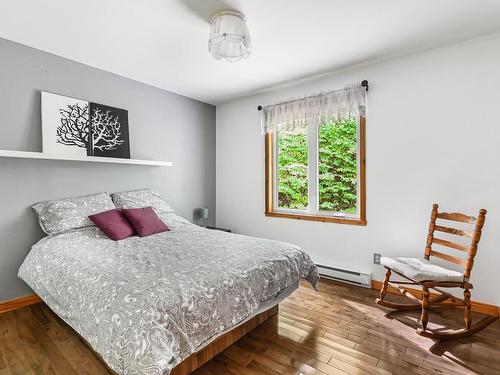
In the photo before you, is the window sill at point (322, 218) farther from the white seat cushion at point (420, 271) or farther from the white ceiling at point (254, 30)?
the white ceiling at point (254, 30)

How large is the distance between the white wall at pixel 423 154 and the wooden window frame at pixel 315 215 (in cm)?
7

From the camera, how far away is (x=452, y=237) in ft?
8.30

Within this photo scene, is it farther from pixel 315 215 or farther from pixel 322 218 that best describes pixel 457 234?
pixel 315 215

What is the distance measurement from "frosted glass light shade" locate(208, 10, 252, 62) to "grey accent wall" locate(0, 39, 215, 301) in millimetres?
1105

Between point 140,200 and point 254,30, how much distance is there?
2.26 metres

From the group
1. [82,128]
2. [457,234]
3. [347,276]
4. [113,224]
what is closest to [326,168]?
[347,276]

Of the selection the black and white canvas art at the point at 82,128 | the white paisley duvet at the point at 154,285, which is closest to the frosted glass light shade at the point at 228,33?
the white paisley duvet at the point at 154,285

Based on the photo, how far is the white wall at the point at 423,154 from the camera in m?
2.38

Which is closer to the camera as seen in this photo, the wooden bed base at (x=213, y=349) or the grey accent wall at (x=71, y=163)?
the wooden bed base at (x=213, y=349)

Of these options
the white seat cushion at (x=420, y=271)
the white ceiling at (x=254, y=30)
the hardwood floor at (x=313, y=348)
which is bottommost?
the hardwood floor at (x=313, y=348)

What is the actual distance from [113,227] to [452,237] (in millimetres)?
3298

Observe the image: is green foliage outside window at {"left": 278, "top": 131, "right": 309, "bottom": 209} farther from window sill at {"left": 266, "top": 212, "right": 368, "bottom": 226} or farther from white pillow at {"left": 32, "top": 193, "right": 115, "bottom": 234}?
white pillow at {"left": 32, "top": 193, "right": 115, "bottom": 234}

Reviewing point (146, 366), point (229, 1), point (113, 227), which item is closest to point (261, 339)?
point (146, 366)

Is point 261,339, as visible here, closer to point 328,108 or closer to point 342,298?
point 342,298
